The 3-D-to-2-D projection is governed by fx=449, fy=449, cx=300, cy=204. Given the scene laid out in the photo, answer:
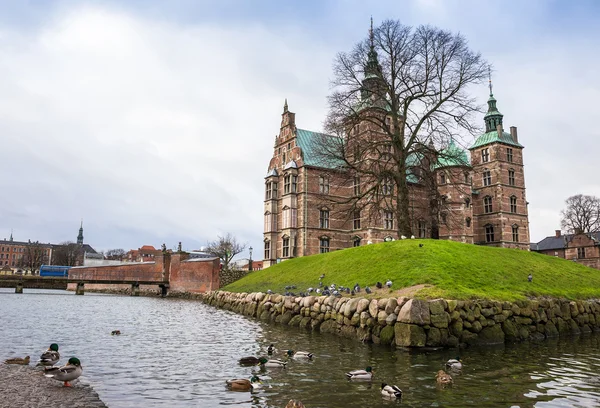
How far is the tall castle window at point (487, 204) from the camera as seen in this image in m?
61.1

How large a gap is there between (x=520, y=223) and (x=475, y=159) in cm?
1091

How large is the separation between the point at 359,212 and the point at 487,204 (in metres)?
→ 24.2

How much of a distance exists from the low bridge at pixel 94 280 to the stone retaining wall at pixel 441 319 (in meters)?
41.9

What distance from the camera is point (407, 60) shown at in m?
31.7

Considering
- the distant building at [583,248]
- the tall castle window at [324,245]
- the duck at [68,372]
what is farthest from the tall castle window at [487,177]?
the duck at [68,372]

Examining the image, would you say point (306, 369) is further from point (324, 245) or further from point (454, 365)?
point (324, 245)

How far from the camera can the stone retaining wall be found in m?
15.0

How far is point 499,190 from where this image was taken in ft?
198

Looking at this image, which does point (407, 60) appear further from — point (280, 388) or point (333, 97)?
point (280, 388)

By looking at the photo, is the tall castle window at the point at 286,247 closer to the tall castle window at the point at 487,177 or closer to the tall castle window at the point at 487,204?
the tall castle window at the point at 487,204

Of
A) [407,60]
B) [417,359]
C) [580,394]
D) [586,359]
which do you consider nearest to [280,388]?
[417,359]

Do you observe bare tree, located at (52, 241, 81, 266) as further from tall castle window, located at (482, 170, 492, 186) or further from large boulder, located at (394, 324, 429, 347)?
large boulder, located at (394, 324, 429, 347)

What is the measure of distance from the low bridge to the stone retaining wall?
41932 mm

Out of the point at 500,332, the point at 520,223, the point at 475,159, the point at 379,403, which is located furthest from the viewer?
the point at 475,159
